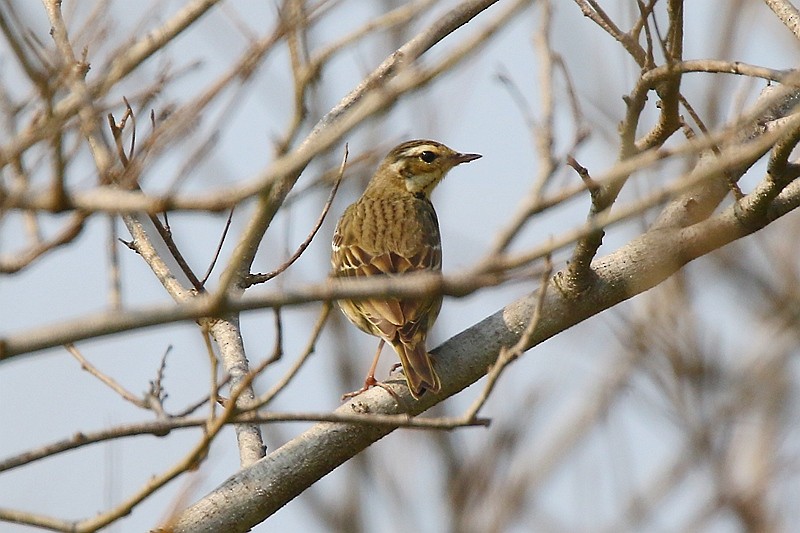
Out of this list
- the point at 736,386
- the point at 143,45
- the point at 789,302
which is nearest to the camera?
the point at 143,45

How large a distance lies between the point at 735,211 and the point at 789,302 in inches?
94.3

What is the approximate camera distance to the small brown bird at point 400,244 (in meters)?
Answer: 6.85

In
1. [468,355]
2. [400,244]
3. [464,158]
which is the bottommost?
[468,355]

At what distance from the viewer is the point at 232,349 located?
6324mm

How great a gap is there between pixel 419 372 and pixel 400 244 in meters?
2.43

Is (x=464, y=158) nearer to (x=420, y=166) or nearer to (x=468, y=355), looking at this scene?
(x=420, y=166)

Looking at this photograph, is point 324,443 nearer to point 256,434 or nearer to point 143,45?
point 256,434

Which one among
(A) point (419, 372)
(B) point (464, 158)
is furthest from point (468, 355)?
(B) point (464, 158)

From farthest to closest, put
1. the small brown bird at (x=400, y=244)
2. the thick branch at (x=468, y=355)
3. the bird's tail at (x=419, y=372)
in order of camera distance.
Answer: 1. the small brown bird at (x=400, y=244)
2. the bird's tail at (x=419, y=372)
3. the thick branch at (x=468, y=355)

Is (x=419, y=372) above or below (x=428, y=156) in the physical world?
below

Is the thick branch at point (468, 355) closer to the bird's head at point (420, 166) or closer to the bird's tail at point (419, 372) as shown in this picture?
the bird's tail at point (419, 372)

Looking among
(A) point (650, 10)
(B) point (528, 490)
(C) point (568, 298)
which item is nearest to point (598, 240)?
(C) point (568, 298)

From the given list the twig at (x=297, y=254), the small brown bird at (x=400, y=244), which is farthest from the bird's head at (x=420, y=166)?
the twig at (x=297, y=254)

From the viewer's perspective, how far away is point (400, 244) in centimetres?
842
